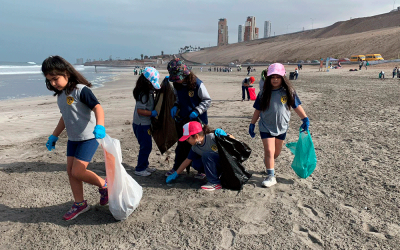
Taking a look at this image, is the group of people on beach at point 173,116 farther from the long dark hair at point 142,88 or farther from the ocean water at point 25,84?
the ocean water at point 25,84

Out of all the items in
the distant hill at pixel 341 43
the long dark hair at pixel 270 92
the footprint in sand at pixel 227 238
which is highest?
the distant hill at pixel 341 43

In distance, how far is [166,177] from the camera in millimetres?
3873

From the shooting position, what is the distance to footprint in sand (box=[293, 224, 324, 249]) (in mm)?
2268

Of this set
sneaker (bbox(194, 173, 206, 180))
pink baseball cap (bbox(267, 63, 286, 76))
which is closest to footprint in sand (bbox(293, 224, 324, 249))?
sneaker (bbox(194, 173, 206, 180))

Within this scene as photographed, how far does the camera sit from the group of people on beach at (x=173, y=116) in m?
2.58

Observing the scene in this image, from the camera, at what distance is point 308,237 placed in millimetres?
2373

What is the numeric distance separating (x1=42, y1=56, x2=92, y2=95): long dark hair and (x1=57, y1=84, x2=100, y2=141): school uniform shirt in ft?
0.17

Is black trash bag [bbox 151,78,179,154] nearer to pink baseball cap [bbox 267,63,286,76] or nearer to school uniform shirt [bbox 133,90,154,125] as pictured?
school uniform shirt [bbox 133,90,154,125]

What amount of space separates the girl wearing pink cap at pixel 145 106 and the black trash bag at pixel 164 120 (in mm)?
90

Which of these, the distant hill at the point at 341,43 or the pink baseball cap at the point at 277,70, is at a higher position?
the distant hill at the point at 341,43

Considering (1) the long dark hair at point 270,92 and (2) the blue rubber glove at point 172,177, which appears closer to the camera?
(1) the long dark hair at point 270,92

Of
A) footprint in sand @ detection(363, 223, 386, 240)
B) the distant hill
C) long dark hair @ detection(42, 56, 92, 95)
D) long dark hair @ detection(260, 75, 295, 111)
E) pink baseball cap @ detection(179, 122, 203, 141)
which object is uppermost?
the distant hill

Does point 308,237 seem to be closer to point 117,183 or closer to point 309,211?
point 309,211

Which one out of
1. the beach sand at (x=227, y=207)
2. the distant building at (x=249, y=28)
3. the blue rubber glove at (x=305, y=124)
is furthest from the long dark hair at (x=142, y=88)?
the distant building at (x=249, y=28)
